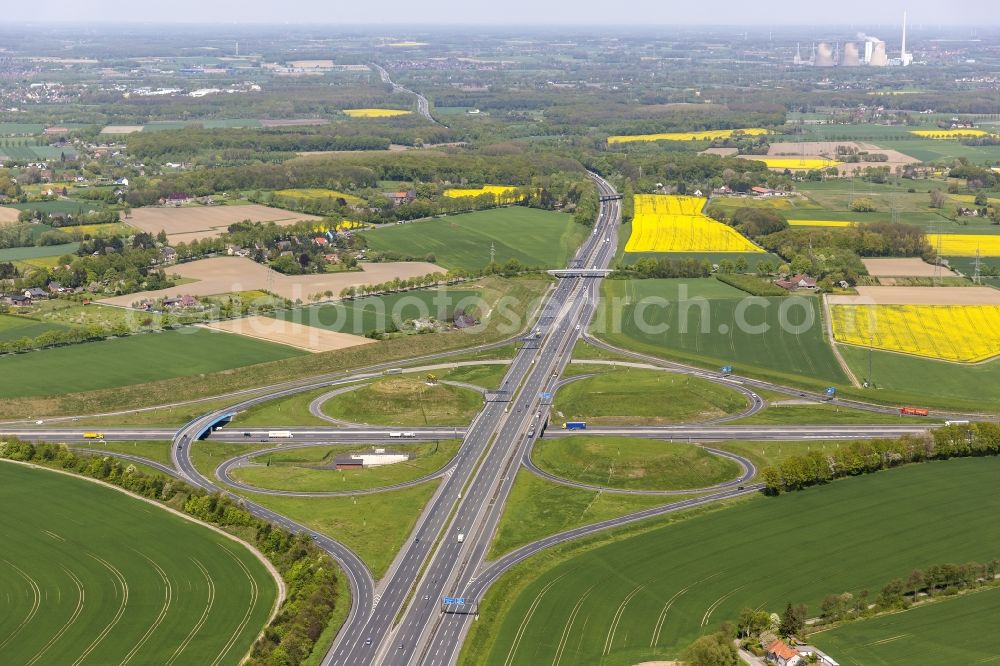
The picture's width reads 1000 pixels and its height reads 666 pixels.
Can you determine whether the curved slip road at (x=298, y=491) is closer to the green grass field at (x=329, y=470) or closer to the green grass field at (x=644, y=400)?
the green grass field at (x=329, y=470)

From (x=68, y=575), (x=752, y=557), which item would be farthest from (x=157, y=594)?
(x=752, y=557)

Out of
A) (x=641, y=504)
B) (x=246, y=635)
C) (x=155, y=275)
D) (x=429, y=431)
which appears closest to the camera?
(x=246, y=635)

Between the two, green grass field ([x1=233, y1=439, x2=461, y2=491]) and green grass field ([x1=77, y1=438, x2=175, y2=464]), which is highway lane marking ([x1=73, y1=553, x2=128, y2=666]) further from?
green grass field ([x1=77, y1=438, x2=175, y2=464])

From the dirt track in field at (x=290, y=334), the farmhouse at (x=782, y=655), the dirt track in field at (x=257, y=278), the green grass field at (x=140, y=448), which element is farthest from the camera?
the dirt track in field at (x=257, y=278)

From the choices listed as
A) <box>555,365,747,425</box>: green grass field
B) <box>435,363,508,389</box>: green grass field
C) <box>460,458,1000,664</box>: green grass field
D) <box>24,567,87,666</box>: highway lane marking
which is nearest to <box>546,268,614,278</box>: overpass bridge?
<box>435,363,508,389</box>: green grass field

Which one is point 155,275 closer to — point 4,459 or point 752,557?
point 4,459

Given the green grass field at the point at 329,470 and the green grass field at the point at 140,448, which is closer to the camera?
the green grass field at the point at 329,470

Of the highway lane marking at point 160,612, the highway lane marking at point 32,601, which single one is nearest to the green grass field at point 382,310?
the highway lane marking at point 160,612
